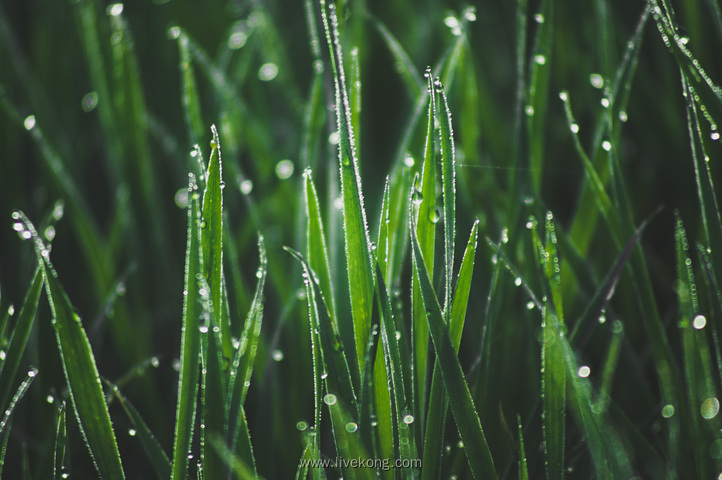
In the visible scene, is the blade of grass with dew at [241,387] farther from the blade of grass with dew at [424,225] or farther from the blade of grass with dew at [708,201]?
the blade of grass with dew at [708,201]

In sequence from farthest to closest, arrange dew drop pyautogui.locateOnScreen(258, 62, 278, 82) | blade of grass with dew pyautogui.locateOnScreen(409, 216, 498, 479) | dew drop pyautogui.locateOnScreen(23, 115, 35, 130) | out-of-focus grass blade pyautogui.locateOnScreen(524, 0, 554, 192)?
dew drop pyautogui.locateOnScreen(258, 62, 278, 82)
dew drop pyautogui.locateOnScreen(23, 115, 35, 130)
out-of-focus grass blade pyautogui.locateOnScreen(524, 0, 554, 192)
blade of grass with dew pyautogui.locateOnScreen(409, 216, 498, 479)

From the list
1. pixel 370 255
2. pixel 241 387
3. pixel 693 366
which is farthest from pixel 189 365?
pixel 693 366

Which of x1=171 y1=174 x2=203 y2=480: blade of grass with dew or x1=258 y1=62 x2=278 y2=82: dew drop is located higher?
x1=258 y1=62 x2=278 y2=82: dew drop

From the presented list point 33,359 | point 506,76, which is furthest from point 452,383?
point 506,76

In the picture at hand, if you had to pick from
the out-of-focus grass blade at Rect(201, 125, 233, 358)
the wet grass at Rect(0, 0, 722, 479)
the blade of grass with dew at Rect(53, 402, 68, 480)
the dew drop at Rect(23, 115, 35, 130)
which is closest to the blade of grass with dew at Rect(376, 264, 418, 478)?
the wet grass at Rect(0, 0, 722, 479)

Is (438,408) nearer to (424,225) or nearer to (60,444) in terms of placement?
(424,225)

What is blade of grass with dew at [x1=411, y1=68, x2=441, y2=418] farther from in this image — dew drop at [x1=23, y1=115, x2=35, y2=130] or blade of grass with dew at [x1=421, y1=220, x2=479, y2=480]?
dew drop at [x1=23, y1=115, x2=35, y2=130]
